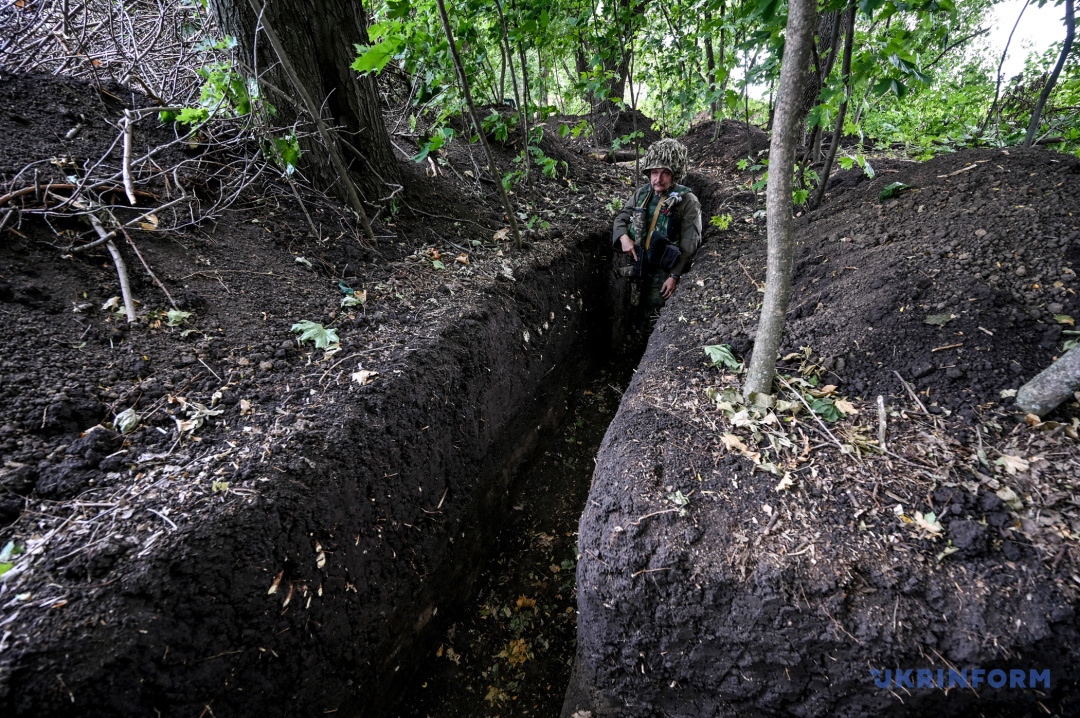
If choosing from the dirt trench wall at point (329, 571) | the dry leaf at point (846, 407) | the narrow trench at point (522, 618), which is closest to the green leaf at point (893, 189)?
the dry leaf at point (846, 407)

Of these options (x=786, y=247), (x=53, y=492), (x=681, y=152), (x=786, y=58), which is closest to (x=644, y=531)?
(x=786, y=247)

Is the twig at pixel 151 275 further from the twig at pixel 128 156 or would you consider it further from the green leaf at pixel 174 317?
the twig at pixel 128 156

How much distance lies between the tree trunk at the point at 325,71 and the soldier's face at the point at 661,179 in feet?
8.99

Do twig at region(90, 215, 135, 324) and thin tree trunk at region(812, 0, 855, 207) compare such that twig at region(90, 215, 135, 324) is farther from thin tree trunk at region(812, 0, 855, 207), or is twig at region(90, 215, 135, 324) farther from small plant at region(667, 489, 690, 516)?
thin tree trunk at region(812, 0, 855, 207)

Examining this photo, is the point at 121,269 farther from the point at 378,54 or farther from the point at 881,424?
the point at 881,424

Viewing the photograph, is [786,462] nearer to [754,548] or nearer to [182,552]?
[754,548]

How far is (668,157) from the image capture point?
14.3 feet

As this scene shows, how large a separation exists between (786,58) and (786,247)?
0.73 meters

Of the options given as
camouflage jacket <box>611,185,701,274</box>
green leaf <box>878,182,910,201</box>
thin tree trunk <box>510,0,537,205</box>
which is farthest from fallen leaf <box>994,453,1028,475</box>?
thin tree trunk <box>510,0,537,205</box>

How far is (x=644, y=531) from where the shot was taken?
2145 millimetres

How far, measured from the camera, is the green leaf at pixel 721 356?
2.83 metres

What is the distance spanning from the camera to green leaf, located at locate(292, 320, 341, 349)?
8.94 ft

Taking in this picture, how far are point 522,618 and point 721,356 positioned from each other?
97.5 inches

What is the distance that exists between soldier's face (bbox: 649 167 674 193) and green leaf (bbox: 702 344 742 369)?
7.75 ft
